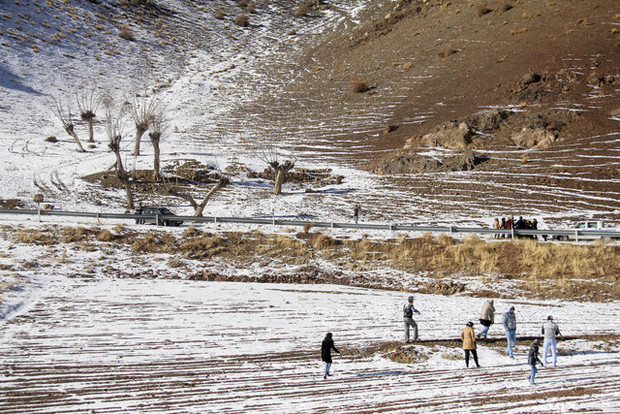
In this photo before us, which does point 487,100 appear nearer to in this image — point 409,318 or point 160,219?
point 160,219

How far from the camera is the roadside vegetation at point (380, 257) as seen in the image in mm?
25422

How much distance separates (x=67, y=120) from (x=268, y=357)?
53667mm

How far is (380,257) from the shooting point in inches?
1144

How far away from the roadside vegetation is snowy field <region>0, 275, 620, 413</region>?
2.34m

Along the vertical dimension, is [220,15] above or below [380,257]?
above

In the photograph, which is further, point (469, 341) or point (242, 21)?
point (242, 21)

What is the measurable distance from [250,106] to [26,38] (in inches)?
1333

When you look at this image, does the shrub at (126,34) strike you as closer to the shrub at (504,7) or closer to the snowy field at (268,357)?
the shrub at (504,7)

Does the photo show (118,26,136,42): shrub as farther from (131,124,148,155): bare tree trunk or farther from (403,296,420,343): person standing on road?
(403,296,420,343): person standing on road

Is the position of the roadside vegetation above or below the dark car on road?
below

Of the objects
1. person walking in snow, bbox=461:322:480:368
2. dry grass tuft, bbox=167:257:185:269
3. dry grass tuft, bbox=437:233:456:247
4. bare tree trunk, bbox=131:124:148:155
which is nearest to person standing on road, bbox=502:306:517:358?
person walking in snow, bbox=461:322:480:368

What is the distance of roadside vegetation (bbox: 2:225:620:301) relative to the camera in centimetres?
2542

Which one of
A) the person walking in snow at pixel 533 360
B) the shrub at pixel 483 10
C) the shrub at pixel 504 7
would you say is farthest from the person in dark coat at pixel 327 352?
the shrub at pixel 483 10

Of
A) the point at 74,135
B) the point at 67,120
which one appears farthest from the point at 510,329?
the point at 67,120
